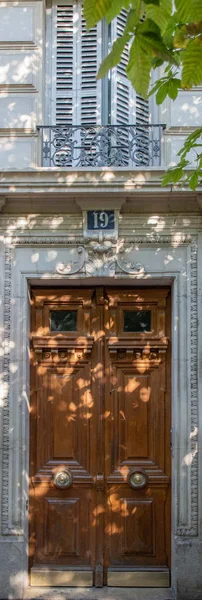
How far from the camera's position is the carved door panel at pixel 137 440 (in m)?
7.20

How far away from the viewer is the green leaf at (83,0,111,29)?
9.28 ft

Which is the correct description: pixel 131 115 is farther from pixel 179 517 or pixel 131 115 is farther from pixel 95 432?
pixel 179 517

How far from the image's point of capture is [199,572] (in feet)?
22.1

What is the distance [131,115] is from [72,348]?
8.01ft

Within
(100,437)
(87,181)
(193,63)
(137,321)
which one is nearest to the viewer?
(193,63)

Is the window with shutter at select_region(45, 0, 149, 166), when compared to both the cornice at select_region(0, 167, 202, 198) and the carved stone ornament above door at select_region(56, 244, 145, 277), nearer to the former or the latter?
the cornice at select_region(0, 167, 202, 198)

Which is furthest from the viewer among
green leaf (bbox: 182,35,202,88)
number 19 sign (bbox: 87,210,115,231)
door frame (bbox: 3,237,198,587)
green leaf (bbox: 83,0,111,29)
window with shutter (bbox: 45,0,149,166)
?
window with shutter (bbox: 45,0,149,166)

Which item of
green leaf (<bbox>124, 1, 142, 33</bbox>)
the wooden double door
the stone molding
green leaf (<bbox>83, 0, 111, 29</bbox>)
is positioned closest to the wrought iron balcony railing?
the stone molding

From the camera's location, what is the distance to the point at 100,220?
A: 7023mm

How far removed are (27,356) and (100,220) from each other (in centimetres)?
152

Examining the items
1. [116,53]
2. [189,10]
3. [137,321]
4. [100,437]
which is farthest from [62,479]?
[189,10]

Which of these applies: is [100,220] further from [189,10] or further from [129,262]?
[189,10]

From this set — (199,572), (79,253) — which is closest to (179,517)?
(199,572)

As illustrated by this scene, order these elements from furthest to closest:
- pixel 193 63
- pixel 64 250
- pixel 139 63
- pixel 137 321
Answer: pixel 137 321
pixel 64 250
pixel 193 63
pixel 139 63
